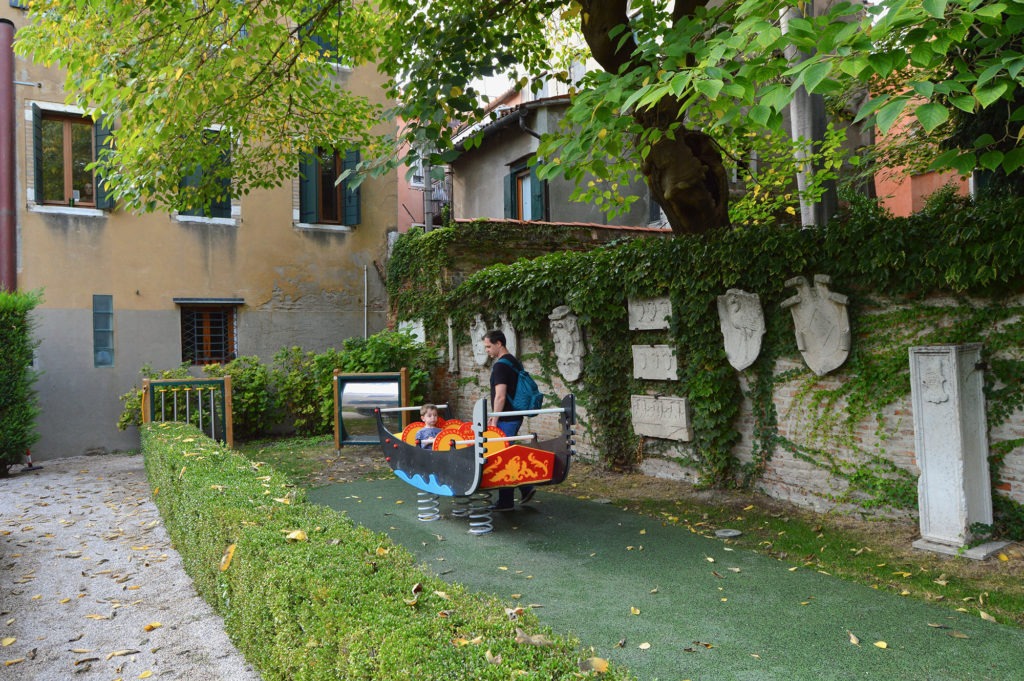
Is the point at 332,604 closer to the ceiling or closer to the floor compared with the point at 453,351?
closer to the floor

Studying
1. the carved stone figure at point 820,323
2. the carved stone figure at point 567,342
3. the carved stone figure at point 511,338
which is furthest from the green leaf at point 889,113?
the carved stone figure at point 511,338

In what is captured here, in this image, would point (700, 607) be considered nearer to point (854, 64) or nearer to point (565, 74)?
point (854, 64)

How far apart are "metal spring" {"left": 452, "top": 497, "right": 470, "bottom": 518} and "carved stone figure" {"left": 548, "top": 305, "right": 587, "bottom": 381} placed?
2.53 metres

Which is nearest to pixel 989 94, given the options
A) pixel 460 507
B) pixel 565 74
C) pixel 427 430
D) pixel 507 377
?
pixel 507 377

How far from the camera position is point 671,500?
7.34 meters

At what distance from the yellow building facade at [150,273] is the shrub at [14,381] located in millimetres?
1004

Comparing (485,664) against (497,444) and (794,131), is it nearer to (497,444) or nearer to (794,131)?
(497,444)

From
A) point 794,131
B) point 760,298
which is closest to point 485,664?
point 760,298

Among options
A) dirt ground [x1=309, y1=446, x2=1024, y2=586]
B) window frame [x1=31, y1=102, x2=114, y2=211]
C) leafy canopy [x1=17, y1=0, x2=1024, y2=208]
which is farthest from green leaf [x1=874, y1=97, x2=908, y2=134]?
window frame [x1=31, y1=102, x2=114, y2=211]

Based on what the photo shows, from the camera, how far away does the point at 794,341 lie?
6.55 meters

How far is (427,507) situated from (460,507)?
0.44 m

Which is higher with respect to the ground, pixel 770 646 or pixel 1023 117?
pixel 1023 117

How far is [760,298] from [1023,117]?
2609mm

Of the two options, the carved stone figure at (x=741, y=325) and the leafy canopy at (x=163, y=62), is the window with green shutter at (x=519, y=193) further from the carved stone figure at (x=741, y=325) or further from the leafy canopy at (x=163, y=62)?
the carved stone figure at (x=741, y=325)
